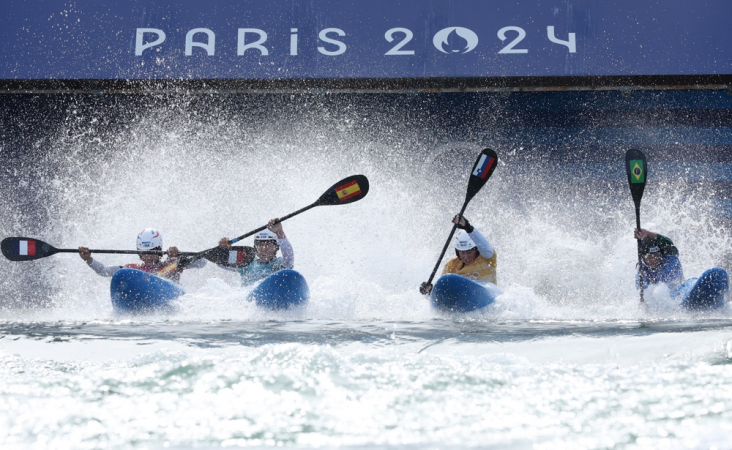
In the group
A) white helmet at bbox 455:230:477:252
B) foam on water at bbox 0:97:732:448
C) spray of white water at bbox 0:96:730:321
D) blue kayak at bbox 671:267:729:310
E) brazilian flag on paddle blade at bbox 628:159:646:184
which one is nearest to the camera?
foam on water at bbox 0:97:732:448

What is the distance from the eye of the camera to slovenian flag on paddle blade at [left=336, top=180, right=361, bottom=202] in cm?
731

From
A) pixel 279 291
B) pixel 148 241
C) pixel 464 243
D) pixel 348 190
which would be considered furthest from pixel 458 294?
pixel 148 241

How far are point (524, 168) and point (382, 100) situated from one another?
1.76m

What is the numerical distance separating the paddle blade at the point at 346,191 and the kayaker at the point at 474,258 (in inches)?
43.1

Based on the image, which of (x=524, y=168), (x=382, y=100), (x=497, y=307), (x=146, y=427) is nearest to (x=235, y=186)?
(x=382, y=100)

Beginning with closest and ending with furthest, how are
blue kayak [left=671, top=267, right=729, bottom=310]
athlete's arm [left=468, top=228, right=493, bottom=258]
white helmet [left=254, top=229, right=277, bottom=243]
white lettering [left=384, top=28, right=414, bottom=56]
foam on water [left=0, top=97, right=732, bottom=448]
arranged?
foam on water [left=0, top=97, right=732, bottom=448]
blue kayak [left=671, top=267, right=729, bottom=310]
athlete's arm [left=468, top=228, right=493, bottom=258]
white helmet [left=254, top=229, right=277, bottom=243]
white lettering [left=384, top=28, right=414, bottom=56]

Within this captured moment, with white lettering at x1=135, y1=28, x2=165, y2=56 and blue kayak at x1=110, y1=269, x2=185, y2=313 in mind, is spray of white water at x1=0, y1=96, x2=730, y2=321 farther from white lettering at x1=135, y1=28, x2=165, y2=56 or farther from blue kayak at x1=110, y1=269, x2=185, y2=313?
blue kayak at x1=110, y1=269, x2=185, y2=313

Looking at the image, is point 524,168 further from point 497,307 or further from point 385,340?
point 385,340

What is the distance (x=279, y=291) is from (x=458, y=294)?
131cm

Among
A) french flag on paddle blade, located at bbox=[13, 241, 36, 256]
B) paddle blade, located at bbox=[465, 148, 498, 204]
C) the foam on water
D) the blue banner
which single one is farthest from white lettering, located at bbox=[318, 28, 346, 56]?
french flag on paddle blade, located at bbox=[13, 241, 36, 256]

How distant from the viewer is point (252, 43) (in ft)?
27.6

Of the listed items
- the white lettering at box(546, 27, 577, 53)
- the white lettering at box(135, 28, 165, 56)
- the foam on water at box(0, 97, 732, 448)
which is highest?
the white lettering at box(135, 28, 165, 56)

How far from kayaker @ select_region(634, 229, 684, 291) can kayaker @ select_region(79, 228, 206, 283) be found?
3.81m

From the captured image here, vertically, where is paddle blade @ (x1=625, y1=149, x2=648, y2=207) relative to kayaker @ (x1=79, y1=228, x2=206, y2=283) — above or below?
above
